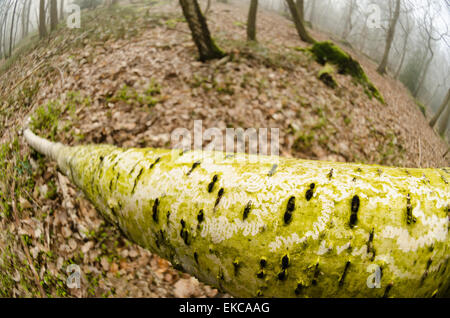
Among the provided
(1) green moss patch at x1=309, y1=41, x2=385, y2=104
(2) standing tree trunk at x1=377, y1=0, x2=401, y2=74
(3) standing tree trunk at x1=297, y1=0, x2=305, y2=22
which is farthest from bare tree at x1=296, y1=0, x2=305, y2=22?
(2) standing tree trunk at x1=377, y1=0, x2=401, y2=74

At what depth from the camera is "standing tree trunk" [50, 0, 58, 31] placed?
185cm

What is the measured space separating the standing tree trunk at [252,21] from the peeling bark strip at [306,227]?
6.87 feet

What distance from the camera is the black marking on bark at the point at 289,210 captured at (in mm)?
701

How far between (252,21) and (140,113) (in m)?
1.83

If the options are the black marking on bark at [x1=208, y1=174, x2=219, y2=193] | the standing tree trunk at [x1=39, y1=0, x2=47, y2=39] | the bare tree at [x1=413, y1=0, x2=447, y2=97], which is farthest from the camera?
the standing tree trunk at [x1=39, y1=0, x2=47, y2=39]

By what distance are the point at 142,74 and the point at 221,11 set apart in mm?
1338

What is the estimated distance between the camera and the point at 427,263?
66 centimetres

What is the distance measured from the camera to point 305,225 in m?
0.69

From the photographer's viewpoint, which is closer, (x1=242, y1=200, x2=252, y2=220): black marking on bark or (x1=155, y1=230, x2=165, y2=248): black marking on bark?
(x1=242, y1=200, x2=252, y2=220): black marking on bark

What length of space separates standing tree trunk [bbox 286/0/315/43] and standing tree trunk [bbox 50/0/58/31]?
2.35 metres

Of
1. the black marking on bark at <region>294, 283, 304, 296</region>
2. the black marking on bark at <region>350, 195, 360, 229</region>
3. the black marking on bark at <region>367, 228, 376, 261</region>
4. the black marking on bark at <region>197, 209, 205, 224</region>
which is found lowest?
the black marking on bark at <region>294, 283, 304, 296</region>
